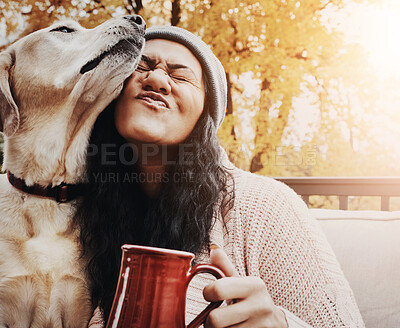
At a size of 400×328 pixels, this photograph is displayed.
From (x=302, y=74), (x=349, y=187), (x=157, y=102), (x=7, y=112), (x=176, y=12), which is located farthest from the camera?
(x=302, y=74)

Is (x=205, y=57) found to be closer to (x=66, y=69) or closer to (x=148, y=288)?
(x=66, y=69)

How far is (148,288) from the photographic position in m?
0.39

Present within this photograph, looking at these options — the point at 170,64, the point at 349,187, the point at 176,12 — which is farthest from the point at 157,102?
the point at 176,12

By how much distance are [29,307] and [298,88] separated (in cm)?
250

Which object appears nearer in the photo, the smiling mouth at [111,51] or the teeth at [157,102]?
the teeth at [157,102]

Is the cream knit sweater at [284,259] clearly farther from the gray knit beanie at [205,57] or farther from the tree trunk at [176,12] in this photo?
the tree trunk at [176,12]

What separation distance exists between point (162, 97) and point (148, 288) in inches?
17.1

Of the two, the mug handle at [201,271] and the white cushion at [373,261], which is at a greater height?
the mug handle at [201,271]

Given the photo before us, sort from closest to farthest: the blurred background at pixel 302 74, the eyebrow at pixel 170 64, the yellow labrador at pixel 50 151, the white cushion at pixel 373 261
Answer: the yellow labrador at pixel 50 151 → the eyebrow at pixel 170 64 → the white cushion at pixel 373 261 → the blurred background at pixel 302 74

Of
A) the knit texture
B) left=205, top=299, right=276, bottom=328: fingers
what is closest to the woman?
the knit texture

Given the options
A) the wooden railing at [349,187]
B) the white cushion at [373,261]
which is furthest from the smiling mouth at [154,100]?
the wooden railing at [349,187]

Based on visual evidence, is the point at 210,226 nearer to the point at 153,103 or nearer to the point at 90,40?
the point at 153,103

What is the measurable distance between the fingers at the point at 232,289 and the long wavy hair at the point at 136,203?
256 mm

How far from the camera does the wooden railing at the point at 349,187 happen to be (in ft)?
6.39
